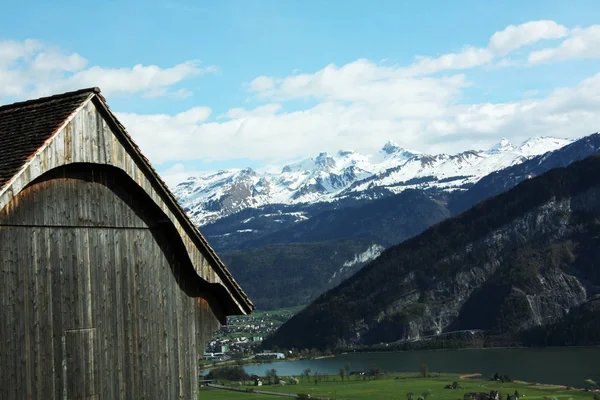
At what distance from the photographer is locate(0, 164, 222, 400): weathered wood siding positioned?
42.1 feet

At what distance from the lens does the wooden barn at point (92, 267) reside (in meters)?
12.9

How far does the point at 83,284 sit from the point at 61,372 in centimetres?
128

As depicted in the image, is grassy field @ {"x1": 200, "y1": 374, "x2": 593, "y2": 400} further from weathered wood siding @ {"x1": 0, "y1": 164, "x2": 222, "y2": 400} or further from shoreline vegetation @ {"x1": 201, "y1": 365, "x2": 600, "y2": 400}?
weathered wood siding @ {"x1": 0, "y1": 164, "x2": 222, "y2": 400}

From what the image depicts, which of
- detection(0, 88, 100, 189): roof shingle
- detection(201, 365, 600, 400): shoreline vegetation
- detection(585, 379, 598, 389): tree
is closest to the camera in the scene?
detection(0, 88, 100, 189): roof shingle

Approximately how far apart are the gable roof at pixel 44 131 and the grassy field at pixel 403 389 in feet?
455

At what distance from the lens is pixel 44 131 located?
44.2 feet

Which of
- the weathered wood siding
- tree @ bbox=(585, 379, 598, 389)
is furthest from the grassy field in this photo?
the weathered wood siding

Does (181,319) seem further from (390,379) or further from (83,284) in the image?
(390,379)

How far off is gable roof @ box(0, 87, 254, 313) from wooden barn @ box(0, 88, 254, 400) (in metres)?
0.02

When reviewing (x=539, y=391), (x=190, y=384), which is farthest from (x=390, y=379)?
(x=190, y=384)

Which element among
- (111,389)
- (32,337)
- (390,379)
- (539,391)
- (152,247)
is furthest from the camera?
(390,379)

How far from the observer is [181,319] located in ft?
50.6

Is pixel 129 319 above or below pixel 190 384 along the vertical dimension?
above

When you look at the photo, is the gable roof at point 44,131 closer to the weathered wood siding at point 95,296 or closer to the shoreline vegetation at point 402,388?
the weathered wood siding at point 95,296
